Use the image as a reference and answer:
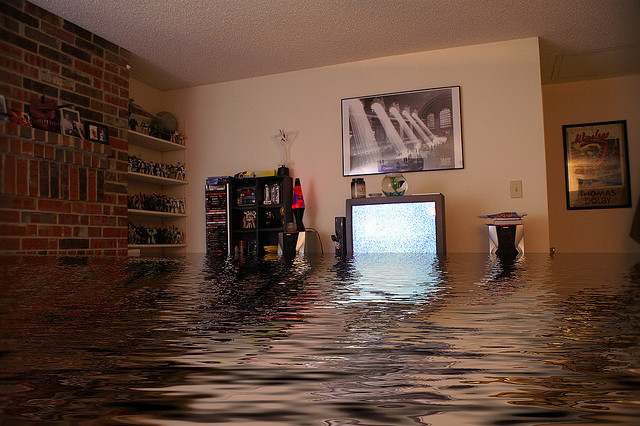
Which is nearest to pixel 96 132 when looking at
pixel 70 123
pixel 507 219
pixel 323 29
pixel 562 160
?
pixel 70 123

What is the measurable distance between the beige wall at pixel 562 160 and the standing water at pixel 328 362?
551 centimetres

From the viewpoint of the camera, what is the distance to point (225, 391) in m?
0.05

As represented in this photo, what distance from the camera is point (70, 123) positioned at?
11.9 ft

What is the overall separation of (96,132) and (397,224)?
2652 millimetres

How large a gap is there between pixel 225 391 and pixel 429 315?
6 cm

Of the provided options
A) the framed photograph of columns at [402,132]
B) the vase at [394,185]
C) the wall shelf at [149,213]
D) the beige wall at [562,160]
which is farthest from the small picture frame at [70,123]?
the beige wall at [562,160]

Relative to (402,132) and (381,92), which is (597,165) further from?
(381,92)

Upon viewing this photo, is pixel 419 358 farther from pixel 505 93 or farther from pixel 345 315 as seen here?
pixel 505 93

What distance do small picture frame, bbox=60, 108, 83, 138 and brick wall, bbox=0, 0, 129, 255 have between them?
3.3 inches

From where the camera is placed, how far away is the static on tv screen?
367cm

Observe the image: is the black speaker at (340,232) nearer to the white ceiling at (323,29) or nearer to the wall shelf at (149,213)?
the white ceiling at (323,29)

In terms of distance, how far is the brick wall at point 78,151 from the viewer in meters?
3.30

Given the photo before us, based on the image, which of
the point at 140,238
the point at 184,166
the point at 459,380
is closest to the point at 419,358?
the point at 459,380

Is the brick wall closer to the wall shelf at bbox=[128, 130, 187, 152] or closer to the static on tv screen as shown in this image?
the wall shelf at bbox=[128, 130, 187, 152]
